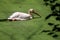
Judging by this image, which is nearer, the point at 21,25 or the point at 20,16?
the point at 21,25

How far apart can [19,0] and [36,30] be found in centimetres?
238

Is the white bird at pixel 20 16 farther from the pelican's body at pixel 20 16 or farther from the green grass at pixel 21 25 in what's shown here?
the green grass at pixel 21 25

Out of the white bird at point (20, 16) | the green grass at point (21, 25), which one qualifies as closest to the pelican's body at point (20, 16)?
the white bird at point (20, 16)

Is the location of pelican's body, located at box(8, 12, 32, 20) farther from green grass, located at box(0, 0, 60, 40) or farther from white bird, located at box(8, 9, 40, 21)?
green grass, located at box(0, 0, 60, 40)

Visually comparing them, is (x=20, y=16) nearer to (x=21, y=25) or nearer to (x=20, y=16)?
(x=20, y=16)

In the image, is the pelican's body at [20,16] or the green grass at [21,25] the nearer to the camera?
the green grass at [21,25]

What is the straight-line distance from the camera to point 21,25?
14.7ft

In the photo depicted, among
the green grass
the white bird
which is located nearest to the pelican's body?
the white bird

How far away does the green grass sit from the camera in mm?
3844

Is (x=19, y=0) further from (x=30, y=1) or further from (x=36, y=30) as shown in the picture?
(x=36, y=30)

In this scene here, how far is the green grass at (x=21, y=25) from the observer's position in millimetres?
3844

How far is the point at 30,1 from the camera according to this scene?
657 centimetres

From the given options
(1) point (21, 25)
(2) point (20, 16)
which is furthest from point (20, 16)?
(1) point (21, 25)

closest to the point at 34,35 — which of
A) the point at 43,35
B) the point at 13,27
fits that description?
the point at 43,35
